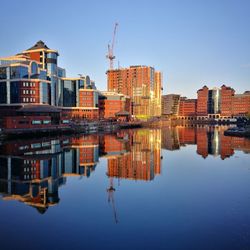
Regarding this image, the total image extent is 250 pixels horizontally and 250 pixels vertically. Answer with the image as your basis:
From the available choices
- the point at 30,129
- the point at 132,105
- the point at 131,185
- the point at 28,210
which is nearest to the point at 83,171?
the point at 131,185

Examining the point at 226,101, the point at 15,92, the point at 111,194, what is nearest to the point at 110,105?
the point at 15,92

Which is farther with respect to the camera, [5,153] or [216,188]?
[5,153]

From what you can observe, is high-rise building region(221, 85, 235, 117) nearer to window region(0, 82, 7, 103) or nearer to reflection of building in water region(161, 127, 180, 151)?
reflection of building in water region(161, 127, 180, 151)

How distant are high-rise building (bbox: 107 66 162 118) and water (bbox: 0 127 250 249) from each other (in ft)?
408

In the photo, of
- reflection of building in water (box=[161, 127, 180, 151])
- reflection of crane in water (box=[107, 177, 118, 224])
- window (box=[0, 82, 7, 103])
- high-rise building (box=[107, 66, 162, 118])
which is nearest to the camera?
reflection of crane in water (box=[107, 177, 118, 224])

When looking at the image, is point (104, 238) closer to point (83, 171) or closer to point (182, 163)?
point (83, 171)

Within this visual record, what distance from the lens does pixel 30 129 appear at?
62.0 m

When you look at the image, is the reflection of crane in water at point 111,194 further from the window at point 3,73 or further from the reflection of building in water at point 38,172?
the window at point 3,73

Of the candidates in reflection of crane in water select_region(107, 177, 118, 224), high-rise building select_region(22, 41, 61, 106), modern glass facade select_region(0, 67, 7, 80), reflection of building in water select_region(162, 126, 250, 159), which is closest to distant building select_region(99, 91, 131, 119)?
high-rise building select_region(22, 41, 61, 106)

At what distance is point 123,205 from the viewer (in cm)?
1712

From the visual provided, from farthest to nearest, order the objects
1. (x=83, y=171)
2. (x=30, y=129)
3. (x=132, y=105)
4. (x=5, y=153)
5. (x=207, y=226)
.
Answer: (x=132, y=105) < (x=30, y=129) < (x=5, y=153) < (x=83, y=171) < (x=207, y=226)

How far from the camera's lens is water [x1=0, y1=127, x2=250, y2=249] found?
1221 cm

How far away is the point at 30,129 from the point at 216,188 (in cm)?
5021

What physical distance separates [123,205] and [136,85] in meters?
141
